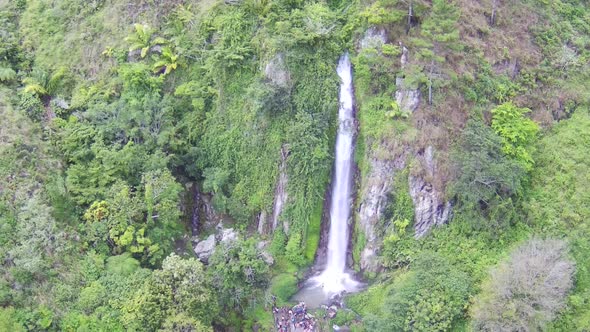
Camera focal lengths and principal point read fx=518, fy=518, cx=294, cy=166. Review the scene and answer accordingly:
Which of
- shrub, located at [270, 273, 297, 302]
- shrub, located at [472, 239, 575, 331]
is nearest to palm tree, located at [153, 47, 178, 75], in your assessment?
shrub, located at [270, 273, 297, 302]

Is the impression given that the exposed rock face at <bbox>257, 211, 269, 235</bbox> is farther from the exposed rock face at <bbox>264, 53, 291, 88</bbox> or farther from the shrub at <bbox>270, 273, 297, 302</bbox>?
the exposed rock face at <bbox>264, 53, 291, 88</bbox>

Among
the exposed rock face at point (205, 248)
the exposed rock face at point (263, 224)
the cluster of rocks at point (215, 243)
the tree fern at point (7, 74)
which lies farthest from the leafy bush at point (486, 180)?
the tree fern at point (7, 74)

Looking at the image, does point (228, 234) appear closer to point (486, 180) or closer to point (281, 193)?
point (281, 193)

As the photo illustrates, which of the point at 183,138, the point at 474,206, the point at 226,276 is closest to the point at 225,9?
the point at 183,138

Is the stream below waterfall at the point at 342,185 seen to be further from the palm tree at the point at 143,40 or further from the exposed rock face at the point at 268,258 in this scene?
the palm tree at the point at 143,40

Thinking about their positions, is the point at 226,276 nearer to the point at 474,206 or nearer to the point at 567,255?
the point at 474,206

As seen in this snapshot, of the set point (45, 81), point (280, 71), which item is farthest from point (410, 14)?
point (45, 81)
